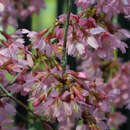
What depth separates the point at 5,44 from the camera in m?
1.30

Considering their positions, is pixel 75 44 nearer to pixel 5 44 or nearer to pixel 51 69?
pixel 51 69

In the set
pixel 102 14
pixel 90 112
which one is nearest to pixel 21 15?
pixel 102 14

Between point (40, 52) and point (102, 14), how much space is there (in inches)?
11.1

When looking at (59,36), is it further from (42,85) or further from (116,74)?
(116,74)

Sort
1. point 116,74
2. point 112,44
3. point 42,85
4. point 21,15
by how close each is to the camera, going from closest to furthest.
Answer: point 42,85, point 112,44, point 116,74, point 21,15

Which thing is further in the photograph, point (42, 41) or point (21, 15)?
point (21, 15)

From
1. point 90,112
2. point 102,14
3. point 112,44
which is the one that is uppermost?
point 102,14

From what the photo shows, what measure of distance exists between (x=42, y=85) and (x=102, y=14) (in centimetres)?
38

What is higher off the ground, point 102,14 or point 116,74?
point 102,14

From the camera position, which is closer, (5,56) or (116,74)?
(5,56)

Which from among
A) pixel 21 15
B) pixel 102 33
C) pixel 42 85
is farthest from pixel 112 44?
pixel 21 15

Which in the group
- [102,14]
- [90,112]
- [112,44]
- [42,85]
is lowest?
[90,112]

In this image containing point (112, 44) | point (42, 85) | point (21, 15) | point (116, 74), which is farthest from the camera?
point (21, 15)

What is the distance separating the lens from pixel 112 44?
53.1 inches
